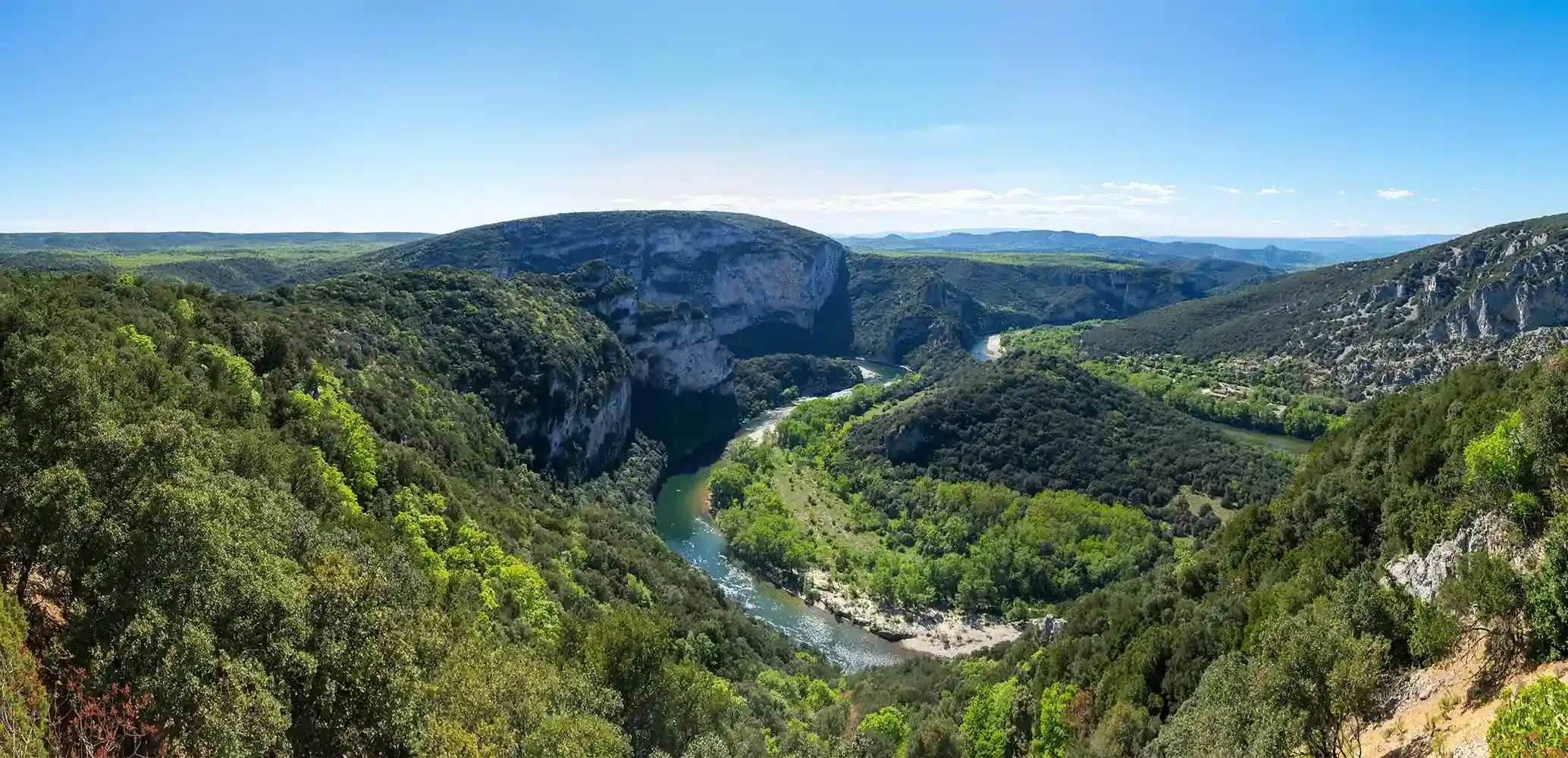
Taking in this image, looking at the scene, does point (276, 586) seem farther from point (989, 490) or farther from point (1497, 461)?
point (989, 490)

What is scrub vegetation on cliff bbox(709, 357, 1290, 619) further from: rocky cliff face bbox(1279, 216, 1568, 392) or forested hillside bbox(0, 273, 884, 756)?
rocky cliff face bbox(1279, 216, 1568, 392)

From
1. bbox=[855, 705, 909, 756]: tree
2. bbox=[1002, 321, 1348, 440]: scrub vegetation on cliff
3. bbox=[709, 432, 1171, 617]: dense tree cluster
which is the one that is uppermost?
bbox=[1002, 321, 1348, 440]: scrub vegetation on cliff

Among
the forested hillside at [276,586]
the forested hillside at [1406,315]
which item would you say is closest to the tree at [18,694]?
the forested hillside at [276,586]

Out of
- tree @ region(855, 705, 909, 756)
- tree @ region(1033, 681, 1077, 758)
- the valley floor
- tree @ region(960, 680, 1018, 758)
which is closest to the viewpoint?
tree @ region(1033, 681, 1077, 758)

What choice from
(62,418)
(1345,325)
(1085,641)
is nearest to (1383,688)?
(1085,641)

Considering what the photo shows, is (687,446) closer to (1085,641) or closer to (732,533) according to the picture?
(732,533)

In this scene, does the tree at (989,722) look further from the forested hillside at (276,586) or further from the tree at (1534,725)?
the tree at (1534,725)

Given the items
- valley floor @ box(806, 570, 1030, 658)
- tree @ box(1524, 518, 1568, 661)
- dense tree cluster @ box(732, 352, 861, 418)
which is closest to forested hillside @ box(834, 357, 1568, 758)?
tree @ box(1524, 518, 1568, 661)
